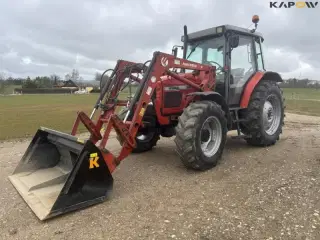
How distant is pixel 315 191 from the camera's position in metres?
4.33

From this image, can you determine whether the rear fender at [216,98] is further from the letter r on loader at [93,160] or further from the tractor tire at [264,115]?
the letter r on loader at [93,160]

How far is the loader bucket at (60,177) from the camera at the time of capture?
3.83 m

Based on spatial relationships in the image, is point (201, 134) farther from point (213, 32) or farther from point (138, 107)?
point (213, 32)

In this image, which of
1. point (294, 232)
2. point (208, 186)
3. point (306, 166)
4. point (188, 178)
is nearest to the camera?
point (294, 232)

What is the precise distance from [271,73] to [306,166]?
2.62m

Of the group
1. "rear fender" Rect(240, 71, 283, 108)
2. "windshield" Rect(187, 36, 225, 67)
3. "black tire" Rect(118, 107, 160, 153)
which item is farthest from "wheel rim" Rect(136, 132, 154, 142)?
"rear fender" Rect(240, 71, 283, 108)

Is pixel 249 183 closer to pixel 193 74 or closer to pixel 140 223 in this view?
pixel 140 223

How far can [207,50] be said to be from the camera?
684 cm

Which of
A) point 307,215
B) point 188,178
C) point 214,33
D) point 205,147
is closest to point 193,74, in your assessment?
point 214,33

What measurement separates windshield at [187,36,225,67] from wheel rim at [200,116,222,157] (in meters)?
1.56

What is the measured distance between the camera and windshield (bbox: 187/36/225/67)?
658 centimetres

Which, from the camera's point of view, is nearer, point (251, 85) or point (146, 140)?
point (251, 85)

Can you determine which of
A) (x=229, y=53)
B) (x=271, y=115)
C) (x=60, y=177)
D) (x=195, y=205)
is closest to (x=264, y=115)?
(x=271, y=115)

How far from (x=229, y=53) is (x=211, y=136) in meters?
1.92
